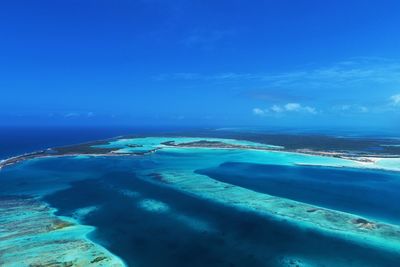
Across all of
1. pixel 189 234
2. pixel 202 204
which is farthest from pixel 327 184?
pixel 189 234

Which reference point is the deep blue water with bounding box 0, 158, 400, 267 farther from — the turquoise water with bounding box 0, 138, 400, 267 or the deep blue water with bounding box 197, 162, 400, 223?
the deep blue water with bounding box 197, 162, 400, 223

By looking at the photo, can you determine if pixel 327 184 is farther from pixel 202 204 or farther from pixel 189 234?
pixel 189 234

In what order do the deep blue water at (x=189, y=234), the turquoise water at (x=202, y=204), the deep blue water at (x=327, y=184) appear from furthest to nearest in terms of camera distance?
the deep blue water at (x=327, y=184)
the turquoise water at (x=202, y=204)
the deep blue water at (x=189, y=234)

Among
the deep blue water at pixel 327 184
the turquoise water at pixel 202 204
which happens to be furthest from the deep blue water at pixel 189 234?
the deep blue water at pixel 327 184

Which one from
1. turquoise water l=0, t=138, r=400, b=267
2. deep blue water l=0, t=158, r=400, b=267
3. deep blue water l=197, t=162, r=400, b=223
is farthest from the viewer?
deep blue water l=197, t=162, r=400, b=223

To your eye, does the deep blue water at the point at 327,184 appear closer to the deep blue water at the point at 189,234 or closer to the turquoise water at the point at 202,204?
the turquoise water at the point at 202,204

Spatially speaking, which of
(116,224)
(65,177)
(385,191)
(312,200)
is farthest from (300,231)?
(65,177)

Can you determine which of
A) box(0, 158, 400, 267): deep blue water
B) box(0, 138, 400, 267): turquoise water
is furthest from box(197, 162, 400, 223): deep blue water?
box(0, 158, 400, 267): deep blue water
